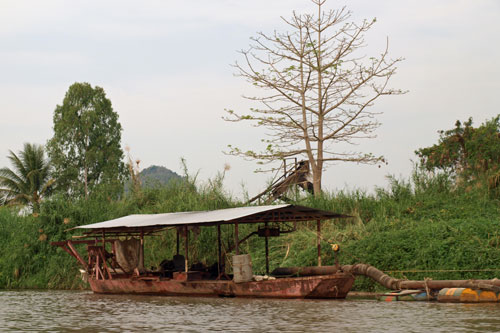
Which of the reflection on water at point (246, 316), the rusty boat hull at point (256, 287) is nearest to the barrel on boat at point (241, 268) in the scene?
the rusty boat hull at point (256, 287)

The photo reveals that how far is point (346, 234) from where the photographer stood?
875 inches

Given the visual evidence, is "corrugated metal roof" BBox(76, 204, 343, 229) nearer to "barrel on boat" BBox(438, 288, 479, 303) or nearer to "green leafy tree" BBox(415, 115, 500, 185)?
"barrel on boat" BBox(438, 288, 479, 303)

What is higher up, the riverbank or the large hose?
the riverbank

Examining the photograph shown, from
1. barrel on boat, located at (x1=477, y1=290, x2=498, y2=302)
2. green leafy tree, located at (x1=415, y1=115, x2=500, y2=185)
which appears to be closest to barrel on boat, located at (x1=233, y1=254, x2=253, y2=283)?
barrel on boat, located at (x1=477, y1=290, x2=498, y2=302)

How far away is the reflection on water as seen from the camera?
1270cm

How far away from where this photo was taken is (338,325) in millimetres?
12781

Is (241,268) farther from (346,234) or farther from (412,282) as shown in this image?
(346,234)

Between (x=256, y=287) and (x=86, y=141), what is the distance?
33.9 metres

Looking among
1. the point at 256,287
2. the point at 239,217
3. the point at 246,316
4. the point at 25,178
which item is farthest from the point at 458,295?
the point at 25,178

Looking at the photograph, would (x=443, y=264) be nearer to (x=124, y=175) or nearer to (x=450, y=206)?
(x=450, y=206)

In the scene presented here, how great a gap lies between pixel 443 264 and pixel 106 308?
9064 millimetres

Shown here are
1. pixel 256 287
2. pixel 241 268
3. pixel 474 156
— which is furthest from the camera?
pixel 474 156

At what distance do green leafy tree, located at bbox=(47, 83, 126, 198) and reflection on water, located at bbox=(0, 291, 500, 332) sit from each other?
29557 millimetres

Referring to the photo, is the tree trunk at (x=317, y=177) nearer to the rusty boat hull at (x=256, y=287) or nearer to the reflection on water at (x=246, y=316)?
the rusty boat hull at (x=256, y=287)
